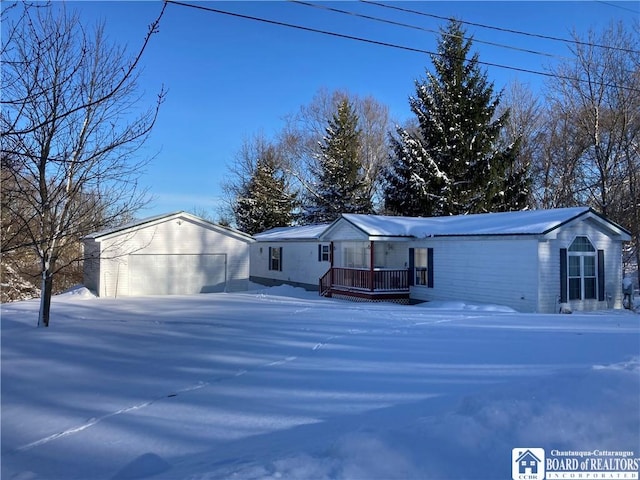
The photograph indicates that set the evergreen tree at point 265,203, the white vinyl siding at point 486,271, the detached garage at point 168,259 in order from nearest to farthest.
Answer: the white vinyl siding at point 486,271 < the detached garage at point 168,259 < the evergreen tree at point 265,203

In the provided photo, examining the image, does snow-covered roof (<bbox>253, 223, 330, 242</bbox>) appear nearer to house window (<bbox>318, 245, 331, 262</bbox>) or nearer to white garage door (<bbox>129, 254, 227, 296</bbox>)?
house window (<bbox>318, 245, 331, 262</bbox>)

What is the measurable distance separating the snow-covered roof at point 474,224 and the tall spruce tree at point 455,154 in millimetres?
7610

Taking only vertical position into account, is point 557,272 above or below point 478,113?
below

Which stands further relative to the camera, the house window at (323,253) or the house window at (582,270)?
the house window at (323,253)

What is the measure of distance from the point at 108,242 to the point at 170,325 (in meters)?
11.4

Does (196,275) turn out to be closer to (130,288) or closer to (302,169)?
(130,288)

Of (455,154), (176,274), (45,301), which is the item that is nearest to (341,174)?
(455,154)

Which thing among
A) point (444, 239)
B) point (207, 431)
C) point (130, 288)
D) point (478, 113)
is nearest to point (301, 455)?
point (207, 431)

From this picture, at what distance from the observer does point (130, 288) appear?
21094 mm

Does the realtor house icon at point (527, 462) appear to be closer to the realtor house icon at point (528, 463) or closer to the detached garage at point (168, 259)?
the realtor house icon at point (528, 463)

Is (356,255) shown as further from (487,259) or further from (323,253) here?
(487,259)

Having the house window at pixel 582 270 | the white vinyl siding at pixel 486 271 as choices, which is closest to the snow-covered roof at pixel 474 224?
the white vinyl siding at pixel 486 271

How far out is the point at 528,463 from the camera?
134 inches

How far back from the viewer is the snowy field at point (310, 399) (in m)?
3.59
